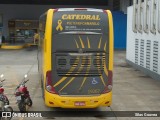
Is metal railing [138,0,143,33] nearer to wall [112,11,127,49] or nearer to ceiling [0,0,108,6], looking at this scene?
wall [112,11,127,49]

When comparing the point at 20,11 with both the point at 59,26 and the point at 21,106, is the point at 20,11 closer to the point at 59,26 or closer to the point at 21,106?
the point at 21,106

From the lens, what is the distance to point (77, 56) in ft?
37.1

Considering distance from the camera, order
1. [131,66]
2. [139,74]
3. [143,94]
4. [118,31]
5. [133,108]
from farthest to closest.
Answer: [118,31]
[131,66]
[139,74]
[143,94]
[133,108]

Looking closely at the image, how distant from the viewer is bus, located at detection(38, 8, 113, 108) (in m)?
11.2

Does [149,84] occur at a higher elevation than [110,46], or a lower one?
lower

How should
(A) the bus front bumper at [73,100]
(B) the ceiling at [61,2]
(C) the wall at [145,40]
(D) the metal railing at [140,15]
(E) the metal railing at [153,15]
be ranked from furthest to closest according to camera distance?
(B) the ceiling at [61,2]
(D) the metal railing at [140,15]
(E) the metal railing at [153,15]
(C) the wall at [145,40]
(A) the bus front bumper at [73,100]

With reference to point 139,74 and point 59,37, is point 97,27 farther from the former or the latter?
point 139,74

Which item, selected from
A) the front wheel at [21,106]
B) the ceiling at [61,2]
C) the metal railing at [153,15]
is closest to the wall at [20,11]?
the ceiling at [61,2]

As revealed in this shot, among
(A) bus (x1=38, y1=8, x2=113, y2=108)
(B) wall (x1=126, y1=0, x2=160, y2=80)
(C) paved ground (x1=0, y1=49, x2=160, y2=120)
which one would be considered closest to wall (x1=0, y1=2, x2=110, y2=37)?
(B) wall (x1=126, y1=0, x2=160, y2=80)

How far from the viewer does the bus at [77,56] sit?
11.2m

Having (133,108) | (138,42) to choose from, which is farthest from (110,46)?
(138,42)

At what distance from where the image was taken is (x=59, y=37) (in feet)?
36.7

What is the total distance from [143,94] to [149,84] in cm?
283

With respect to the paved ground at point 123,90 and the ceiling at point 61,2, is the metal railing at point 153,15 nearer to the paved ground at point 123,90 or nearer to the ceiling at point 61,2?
the paved ground at point 123,90
